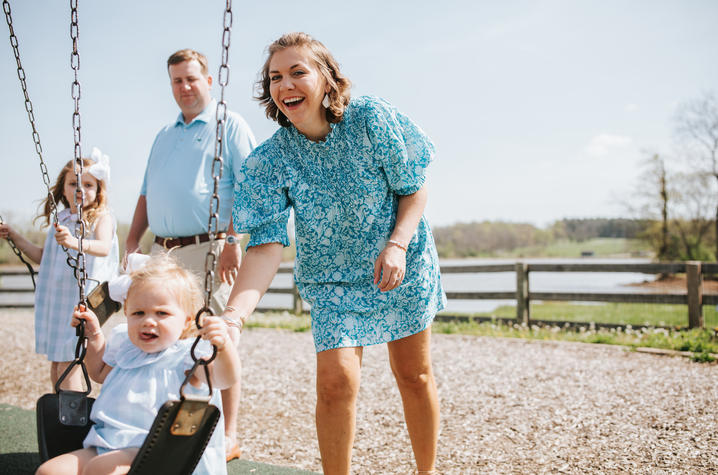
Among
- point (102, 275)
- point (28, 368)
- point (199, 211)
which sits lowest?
point (28, 368)

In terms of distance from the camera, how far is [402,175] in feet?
7.28

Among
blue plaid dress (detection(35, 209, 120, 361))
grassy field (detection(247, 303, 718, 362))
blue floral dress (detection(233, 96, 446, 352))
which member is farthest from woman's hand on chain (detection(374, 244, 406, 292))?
grassy field (detection(247, 303, 718, 362))

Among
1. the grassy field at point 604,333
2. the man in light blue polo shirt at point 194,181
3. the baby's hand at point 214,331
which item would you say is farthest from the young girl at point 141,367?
the grassy field at point 604,333

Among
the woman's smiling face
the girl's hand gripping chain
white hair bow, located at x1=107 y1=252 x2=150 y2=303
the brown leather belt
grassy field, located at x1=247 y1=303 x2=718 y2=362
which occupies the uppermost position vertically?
the woman's smiling face

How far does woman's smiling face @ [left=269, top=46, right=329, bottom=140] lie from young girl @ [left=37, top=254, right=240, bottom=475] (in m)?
0.75

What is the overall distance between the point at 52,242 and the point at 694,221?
22252 millimetres

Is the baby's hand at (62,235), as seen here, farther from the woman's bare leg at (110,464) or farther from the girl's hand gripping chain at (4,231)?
the woman's bare leg at (110,464)

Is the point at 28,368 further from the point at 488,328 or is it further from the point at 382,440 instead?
the point at 488,328

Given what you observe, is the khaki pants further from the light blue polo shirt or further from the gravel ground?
the gravel ground

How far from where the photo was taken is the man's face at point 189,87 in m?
3.34

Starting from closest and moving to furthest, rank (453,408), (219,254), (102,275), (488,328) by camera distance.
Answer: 1. (219,254)
2. (102,275)
3. (453,408)
4. (488,328)

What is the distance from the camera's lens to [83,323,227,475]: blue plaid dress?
201 centimetres

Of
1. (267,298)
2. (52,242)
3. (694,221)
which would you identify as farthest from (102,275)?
(694,221)

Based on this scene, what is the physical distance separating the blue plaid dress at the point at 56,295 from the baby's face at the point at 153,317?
1431 mm
